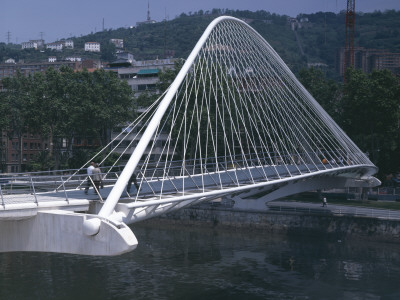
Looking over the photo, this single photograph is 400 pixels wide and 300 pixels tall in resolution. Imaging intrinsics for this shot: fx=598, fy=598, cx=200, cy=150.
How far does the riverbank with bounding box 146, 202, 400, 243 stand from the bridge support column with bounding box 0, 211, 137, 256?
2608 centimetres

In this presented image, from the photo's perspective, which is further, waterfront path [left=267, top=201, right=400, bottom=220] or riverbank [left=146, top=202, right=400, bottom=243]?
waterfront path [left=267, top=201, right=400, bottom=220]

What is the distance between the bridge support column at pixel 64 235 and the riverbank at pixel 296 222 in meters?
26.1

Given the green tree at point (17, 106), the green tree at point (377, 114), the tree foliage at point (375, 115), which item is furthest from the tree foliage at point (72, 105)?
the green tree at point (377, 114)

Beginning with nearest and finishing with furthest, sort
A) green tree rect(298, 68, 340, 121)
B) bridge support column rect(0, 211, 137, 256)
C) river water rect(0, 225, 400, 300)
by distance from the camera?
bridge support column rect(0, 211, 137, 256), river water rect(0, 225, 400, 300), green tree rect(298, 68, 340, 121)

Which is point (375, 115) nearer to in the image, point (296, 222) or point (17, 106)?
point (296, 222)

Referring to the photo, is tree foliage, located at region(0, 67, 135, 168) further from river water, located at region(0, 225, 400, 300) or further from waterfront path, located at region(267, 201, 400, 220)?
river water, located at region(0, 225, 400, 300)

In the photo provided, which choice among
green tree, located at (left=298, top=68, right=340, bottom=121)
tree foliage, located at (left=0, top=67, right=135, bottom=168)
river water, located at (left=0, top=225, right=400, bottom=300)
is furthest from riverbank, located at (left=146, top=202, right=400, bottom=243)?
green tree, located at (left=298, top=68, right=340, bottom=121)

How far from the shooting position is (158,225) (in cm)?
4569

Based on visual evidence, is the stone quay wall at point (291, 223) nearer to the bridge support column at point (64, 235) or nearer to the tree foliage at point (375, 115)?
the tree foliage at point (375, 115)

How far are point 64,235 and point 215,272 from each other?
1378cm

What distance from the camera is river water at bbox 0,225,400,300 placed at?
1010 inches

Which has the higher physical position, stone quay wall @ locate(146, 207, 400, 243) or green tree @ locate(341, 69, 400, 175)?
green tree @ locate(341, 69, 400, 175)

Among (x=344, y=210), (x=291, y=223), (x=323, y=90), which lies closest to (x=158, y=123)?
(x=291, y=223)

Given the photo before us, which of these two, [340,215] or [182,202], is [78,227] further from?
[340,215]
